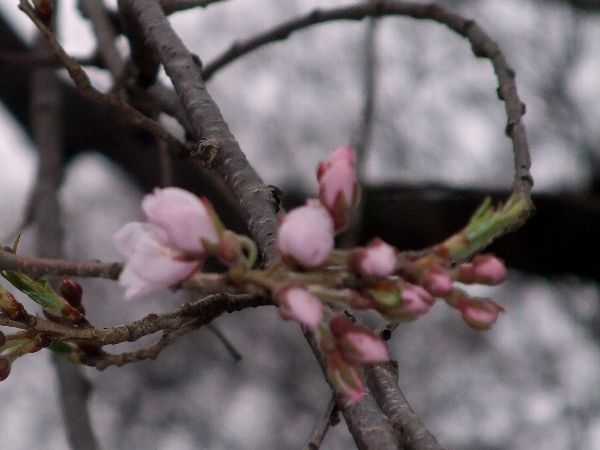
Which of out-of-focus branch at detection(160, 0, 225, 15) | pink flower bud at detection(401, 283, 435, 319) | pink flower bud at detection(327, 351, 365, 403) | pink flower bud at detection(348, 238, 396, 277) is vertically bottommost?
pink flower bud at detection(327, 351, 365, 403)

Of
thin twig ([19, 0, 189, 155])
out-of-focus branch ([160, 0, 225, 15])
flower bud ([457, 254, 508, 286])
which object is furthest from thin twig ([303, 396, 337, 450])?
out-of-focus branch ([160, 0, 225, 15])

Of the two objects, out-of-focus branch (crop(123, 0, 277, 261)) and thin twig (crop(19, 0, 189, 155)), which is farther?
thin twig (crop(19, 0, 189, 155))

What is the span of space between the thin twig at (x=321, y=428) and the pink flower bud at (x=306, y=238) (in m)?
0.34

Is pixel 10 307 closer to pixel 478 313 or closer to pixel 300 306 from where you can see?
pixel 300 306

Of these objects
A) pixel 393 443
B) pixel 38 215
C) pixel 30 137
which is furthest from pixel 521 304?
pixel 393 443

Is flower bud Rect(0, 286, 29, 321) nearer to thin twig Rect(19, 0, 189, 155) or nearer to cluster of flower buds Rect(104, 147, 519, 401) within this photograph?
cluster of flower buds Rect(104, 147, 519, 401)

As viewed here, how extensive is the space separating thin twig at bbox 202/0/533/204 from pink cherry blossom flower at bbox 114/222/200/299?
544 mm

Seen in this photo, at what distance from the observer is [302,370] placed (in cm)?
772

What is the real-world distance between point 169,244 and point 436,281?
0.92ft

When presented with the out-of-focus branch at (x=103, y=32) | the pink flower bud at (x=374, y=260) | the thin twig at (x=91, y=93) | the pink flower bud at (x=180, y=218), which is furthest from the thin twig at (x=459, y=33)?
the thin twig at (x=91, y=93)

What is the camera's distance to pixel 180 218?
2.61 feet

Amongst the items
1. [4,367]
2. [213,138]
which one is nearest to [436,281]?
[213,138]

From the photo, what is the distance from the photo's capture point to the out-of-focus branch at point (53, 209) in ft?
6.89

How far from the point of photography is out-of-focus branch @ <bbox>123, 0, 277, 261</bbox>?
1044 mm
